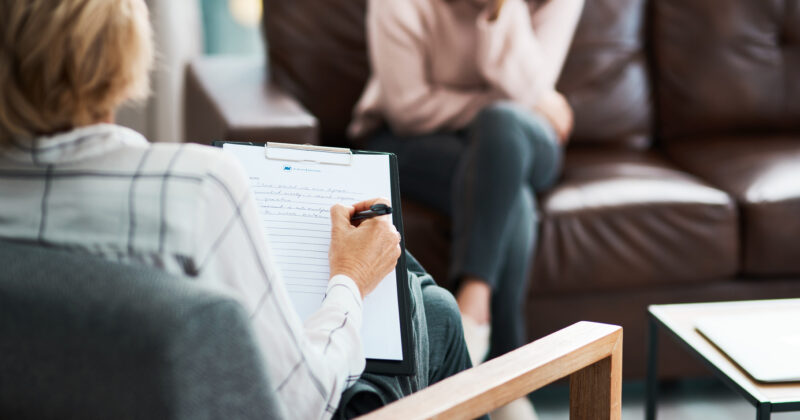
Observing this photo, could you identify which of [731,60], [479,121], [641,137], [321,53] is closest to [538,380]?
[479,121]

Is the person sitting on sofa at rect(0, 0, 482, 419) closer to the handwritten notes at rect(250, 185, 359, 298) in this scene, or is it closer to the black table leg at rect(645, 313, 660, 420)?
the handwritten notes at rect(250, 185, 359, 298)

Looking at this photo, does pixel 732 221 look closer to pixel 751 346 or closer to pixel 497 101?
pixel 497 101

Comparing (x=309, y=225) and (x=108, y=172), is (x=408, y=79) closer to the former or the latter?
(x=309, y=225)

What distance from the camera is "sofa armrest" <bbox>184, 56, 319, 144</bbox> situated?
5.66 feet

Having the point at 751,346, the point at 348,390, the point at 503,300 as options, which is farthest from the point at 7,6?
the point at 503,300

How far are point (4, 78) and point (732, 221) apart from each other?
159 centimetres

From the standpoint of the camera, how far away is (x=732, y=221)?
6.27 ft

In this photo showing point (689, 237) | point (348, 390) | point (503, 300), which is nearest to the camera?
point (348, 390)

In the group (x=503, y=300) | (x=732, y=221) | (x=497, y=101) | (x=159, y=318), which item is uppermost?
(x=159, y=318)

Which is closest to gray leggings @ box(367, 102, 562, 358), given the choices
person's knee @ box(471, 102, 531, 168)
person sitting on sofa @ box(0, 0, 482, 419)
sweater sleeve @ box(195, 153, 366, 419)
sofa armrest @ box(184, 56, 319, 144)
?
person's knee @ box(471, 102, 531, 168)

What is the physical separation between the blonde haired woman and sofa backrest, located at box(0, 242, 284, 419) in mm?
1052

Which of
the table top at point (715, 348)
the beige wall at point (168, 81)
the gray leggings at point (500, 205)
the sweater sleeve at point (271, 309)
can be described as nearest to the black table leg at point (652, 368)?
the table top at point (715, 348)

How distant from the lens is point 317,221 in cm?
100

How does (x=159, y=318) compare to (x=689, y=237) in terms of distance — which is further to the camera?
(x=689, y=237)
